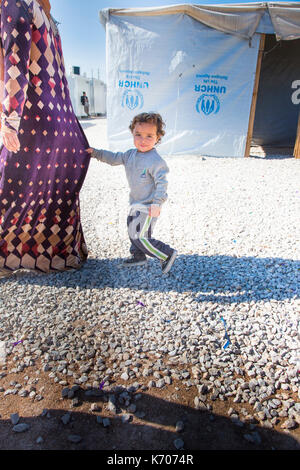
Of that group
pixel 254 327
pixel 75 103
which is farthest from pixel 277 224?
pixel 75 103

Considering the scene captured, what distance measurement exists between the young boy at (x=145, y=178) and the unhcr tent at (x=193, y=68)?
578cm

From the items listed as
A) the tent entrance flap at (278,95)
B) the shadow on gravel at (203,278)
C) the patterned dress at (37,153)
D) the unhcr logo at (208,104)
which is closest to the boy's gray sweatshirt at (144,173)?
the patterned dress at (37,153)

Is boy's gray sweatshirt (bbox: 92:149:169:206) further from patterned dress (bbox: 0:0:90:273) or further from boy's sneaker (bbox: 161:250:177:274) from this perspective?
boy's sneaker (bbox: 161:250:177:274)

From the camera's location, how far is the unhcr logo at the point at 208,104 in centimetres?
766

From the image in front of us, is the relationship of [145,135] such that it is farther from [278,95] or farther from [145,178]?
[278,95]

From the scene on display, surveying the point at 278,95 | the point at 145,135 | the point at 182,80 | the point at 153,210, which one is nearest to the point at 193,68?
the point at 182,80

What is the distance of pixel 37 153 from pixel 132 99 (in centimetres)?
607

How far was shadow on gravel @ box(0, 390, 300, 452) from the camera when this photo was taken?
4.43 ft

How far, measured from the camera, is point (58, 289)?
8.04 ft

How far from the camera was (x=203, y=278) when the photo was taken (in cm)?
269

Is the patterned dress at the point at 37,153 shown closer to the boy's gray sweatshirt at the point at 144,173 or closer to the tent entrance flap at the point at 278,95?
the boy's gray sweatshirt at the point at 144,173

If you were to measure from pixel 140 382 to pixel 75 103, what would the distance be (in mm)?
21594

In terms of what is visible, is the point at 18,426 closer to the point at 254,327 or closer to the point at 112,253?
the point at 254,327

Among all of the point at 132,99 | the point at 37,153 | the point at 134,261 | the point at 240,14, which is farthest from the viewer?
the point at 132,99
